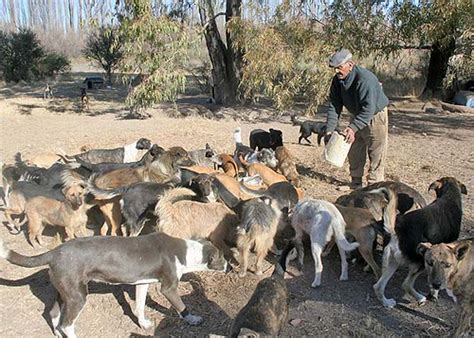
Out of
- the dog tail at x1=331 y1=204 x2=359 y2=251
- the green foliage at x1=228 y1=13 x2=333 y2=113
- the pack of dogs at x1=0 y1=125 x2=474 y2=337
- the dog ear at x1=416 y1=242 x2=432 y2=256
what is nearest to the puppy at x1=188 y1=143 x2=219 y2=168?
the pack of dogs at x1=0 y1=125 x2=474 y2=337

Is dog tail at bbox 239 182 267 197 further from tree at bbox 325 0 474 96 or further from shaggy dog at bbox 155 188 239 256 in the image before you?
tree at bbox 325 0 474 96

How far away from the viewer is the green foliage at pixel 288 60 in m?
13.6

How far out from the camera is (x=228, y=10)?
60.9 ft

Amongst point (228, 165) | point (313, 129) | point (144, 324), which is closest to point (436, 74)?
point (313, 129)

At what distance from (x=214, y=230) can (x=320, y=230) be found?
1.24 m

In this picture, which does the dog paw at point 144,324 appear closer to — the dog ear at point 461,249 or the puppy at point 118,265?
the puppy at point 118,265

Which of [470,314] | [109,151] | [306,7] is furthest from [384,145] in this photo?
[306,7]

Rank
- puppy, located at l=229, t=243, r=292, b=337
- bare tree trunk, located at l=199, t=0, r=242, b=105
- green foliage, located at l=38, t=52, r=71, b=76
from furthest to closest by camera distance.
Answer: green foliage, located at l=38, t=52, r=71, b=76
bare tree trunk, located at l=199, t=0, r=242, b=105
puppy, located at l=229, t=243, r=292, b=337

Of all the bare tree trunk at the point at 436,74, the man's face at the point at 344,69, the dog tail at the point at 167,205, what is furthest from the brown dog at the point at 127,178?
the bare tree trunk at the point at 436,74

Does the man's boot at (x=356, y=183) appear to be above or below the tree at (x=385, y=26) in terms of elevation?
below

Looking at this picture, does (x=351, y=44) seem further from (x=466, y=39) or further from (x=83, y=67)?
(x=83, y=67)

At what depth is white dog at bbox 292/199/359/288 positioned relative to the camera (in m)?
5.54

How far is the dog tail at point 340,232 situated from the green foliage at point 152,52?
10.3 m

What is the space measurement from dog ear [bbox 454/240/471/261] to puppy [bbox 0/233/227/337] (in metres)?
2.13
